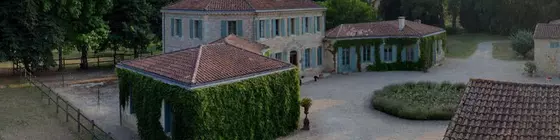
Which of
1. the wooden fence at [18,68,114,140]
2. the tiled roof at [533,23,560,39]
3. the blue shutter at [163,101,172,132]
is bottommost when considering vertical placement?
the wooden fence at [18,68,114,140]

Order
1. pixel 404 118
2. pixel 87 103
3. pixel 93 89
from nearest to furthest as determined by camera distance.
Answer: pixel 404 118 → pixel 87 103 → pixel 93 89

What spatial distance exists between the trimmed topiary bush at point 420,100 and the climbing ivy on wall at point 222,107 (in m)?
5.21

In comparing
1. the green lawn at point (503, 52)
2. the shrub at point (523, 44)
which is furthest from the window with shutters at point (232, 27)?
the shrub at point (523, 44)

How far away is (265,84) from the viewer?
2300cm

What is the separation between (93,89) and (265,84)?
16887 mm

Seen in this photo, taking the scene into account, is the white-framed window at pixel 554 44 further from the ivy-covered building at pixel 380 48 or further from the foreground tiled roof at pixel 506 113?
the foreground tiled roof at pixel 506 113

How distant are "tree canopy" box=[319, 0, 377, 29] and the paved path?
824 cm

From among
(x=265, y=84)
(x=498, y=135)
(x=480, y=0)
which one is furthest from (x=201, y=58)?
(x=480, y=0)

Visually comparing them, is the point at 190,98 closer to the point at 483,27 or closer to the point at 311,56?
the point at 311,56

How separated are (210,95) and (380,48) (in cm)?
2324

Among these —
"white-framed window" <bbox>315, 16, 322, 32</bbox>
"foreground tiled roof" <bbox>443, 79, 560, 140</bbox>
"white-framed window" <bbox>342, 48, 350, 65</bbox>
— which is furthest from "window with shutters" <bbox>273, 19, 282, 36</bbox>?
"foreground tiled roof" <bbox>443, 79, 560, 140</bbox>

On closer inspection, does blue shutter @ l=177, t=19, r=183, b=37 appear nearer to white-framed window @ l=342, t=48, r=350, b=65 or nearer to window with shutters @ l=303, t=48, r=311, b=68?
window with shutters @ l=303, t=48, r=311, b=68

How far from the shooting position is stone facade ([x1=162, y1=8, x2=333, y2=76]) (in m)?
36.3

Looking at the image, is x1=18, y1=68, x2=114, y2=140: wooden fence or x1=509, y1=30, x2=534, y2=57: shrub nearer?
x1=18, y1=68, x2=114, y2=140: wooden fence
